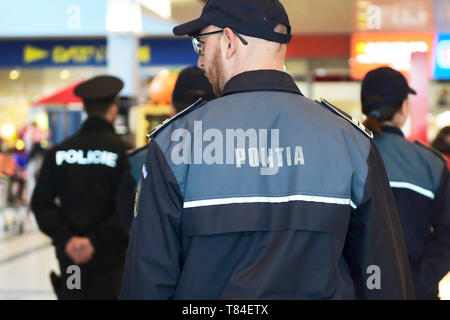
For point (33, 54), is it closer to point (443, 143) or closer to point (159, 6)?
point (159, 6)

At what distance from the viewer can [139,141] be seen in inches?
291

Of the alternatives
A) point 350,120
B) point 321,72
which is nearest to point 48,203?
point 350,120

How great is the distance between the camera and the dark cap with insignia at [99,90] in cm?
323

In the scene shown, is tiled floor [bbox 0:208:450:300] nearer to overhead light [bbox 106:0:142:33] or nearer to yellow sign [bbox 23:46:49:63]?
overhead light [bbox 106:0:142:33]

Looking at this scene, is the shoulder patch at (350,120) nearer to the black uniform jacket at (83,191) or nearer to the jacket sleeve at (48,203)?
the black uniform jacket at (83,191)

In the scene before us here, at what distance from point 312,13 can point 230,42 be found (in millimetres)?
8077

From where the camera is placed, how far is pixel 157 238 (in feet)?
4.41

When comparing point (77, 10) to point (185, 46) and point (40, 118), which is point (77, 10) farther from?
point (40, 118)

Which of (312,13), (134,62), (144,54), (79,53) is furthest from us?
(79,53)

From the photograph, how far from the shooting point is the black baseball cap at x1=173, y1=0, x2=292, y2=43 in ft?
4.65

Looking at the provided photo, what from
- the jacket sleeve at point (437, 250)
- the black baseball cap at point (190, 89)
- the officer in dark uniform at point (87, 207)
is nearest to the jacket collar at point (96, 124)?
the officer in dark uniform at point (87, 207)
